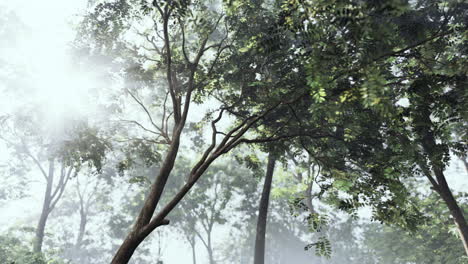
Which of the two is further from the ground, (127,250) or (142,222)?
(142,222)

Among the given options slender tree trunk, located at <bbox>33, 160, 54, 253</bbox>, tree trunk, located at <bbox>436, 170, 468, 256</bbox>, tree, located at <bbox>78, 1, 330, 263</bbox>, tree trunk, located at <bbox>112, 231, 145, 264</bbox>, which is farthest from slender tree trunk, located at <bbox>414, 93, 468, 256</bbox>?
slender tree trunk, located at <bbox>33, 160, 54, 253</bbox>

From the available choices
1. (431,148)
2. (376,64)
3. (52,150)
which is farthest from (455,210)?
(52,150)

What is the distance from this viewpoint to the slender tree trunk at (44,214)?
19.1 meters

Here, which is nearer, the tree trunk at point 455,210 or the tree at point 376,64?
the tree at point 376,64

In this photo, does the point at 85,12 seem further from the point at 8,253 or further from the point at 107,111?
the point at 8,253

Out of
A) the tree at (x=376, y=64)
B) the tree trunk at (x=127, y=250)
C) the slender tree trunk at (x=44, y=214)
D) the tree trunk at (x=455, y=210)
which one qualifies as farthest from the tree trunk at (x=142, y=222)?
the slender tree trunk at (x=44, y=214)

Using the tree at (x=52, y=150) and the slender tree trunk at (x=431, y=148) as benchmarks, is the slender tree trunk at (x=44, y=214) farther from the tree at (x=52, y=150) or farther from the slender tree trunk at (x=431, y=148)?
the slender tree trunk at (x=431, y=148)

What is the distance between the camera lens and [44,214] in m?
21.4

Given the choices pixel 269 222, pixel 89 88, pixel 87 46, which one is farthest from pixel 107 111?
pixel 269 222

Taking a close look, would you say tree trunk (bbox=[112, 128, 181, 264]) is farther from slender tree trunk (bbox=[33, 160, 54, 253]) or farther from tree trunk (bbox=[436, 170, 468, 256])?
slender tree trunk (bbox=[33, 160, 54, 253])

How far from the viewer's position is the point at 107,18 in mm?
9117

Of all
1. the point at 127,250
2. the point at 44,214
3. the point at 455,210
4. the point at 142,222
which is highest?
the point at 44,214

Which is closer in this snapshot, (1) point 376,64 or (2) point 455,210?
(1) point 376,64

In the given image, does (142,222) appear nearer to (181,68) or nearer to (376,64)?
(376,64)
